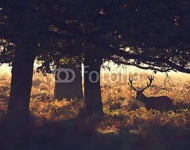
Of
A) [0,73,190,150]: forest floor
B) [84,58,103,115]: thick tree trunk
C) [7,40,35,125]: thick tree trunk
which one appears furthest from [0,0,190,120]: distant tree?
[84,58,103,115]: thick tree trunk

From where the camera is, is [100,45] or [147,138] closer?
[147,138]

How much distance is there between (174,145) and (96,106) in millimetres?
6403

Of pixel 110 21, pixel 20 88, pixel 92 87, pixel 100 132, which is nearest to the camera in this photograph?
pixel 110 21

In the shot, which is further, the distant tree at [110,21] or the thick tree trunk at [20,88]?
the thick tree trunk at [20,88]

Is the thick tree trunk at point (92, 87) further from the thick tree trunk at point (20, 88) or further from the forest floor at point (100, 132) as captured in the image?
the thick tree trunk at point (20, 88)

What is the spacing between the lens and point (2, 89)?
34406mm

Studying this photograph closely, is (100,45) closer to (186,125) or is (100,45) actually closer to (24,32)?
(24,32)

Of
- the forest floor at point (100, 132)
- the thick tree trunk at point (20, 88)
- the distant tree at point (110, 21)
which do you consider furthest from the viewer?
the thick tree trunk at point (20, 88)

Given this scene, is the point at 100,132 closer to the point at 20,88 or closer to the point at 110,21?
the point at 20,88

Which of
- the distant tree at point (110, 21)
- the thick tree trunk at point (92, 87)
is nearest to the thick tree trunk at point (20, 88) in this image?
the distant tree at point (110, 21)

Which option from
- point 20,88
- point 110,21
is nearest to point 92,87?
point 20,88

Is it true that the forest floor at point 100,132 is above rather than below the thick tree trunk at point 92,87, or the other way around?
below

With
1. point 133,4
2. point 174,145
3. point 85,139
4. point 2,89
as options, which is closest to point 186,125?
point 174,145

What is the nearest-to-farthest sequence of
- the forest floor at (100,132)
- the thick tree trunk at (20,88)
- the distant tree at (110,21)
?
the distant tree at (110,21) < the forest floor at (100,132) < the thick tree trunk at (20,88)
